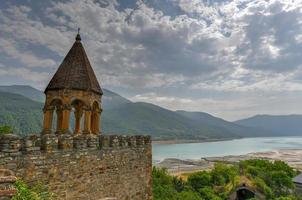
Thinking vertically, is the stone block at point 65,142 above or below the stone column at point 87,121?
below

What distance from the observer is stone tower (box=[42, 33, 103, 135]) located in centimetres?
1386

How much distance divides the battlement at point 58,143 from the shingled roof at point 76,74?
3077 millimetres

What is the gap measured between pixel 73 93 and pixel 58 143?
4647 millimetres

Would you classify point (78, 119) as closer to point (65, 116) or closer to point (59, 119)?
point (59, 119)

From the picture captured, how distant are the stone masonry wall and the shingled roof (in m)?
3.17

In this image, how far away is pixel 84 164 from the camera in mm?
10805

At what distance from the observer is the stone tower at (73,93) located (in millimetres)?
13859

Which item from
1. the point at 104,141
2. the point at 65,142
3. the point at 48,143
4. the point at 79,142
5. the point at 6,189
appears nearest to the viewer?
the point at 6,189

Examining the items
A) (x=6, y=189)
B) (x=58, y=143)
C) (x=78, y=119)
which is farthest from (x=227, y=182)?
(x=6, y=189)

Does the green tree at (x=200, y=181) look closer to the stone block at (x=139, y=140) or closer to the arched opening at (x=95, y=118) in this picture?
the stone block at (x=139, y=140)

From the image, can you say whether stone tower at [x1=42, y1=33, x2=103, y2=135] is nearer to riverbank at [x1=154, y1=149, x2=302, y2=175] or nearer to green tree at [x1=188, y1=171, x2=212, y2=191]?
green tree at [x1=188, y1=171, x2=212, y2=191]

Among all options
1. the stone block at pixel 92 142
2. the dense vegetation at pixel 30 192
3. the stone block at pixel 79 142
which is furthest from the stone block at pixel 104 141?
the dense vegetation at pixel 30 192

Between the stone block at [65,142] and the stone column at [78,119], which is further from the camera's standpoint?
the stone column at [78,119]

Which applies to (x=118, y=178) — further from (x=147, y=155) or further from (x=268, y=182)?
(x=268, y=182)
